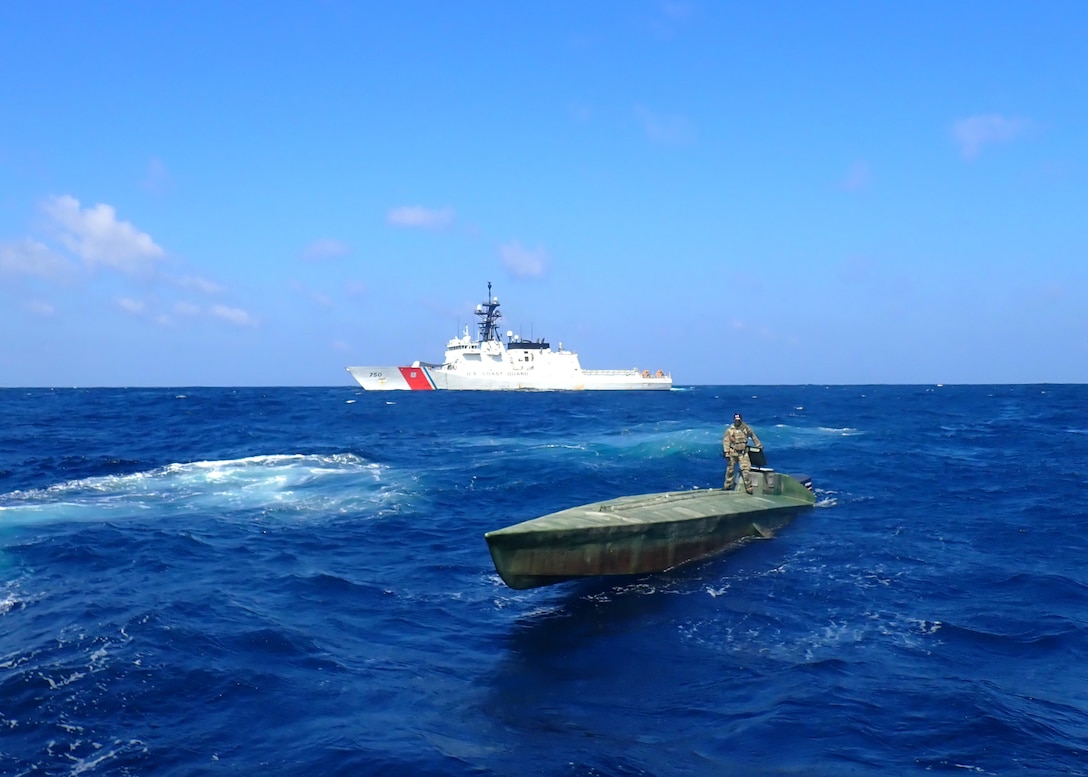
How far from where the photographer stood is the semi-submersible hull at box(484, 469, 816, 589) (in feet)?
41.1

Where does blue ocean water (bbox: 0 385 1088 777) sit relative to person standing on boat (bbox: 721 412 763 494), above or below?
below

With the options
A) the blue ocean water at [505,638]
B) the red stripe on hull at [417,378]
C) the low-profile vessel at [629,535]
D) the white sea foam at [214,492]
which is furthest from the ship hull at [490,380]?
the low-profile vessel at [629,535]

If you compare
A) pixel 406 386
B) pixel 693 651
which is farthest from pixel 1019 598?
pixel 406 386

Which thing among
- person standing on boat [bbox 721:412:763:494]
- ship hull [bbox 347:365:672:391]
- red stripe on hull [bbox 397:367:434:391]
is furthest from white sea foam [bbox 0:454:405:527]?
red stripe on hull [bbox 397:367:434:391]

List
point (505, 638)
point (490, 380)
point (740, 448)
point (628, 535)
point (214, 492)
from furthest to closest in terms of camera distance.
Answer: point (490, 380), point (214, 492), point (740, 448), point (628, 535), point (505, 638)

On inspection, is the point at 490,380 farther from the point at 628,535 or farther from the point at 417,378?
the point at 628,535

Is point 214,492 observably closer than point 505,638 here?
No

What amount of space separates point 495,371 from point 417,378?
9.91 meters

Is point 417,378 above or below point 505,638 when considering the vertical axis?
above

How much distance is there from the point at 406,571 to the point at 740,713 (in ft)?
26.8

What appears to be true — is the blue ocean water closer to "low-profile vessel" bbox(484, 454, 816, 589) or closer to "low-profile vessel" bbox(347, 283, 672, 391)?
"low-profile vessel" bbox(484, 454, 816, 589)

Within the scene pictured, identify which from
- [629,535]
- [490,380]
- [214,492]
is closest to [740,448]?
[629,535]

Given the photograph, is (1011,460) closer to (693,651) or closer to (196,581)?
(693,651)

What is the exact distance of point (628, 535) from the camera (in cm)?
1390
